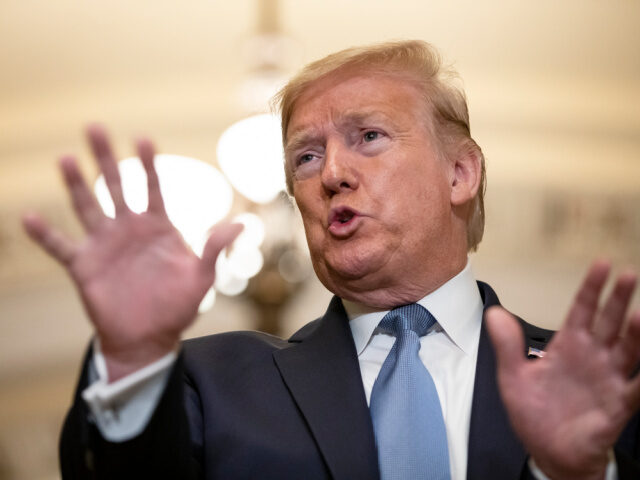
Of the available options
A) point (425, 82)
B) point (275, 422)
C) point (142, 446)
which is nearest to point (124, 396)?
point (142, 446)

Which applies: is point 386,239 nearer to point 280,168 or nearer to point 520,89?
point 280,168

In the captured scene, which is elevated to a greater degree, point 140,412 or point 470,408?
point 140,412

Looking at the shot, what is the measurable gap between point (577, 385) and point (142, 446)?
2.13 ft

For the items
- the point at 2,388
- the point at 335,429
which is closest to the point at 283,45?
the point at 2,388

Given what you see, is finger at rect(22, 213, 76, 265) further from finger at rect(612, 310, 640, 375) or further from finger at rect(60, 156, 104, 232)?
finger at rect(612, 310, 640, 375)

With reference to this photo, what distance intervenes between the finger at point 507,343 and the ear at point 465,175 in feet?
2.59

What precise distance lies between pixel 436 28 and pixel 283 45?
1.60 m

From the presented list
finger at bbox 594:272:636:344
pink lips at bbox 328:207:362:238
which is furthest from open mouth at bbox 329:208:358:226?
finger at bbox 594:272:636:344

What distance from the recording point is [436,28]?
6555mm

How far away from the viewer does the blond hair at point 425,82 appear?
208 centimetres

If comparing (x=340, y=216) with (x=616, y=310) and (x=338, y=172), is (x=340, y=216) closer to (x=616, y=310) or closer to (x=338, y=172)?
(x=338, y=172)

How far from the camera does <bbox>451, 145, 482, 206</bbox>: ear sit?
2068 mm

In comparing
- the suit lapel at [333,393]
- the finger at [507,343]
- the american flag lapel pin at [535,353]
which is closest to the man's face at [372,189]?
the suit lapel at [333,393]

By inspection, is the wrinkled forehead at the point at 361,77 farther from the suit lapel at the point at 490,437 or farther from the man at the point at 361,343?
the suit lapel at the point at 490,437
